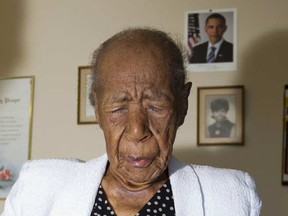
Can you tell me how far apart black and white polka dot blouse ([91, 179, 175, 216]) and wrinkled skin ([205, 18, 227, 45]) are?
84 cm

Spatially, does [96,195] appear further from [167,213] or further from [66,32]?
[66,32]

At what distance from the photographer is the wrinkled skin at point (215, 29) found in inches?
72.2

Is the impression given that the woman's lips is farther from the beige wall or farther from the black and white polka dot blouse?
the beige wall

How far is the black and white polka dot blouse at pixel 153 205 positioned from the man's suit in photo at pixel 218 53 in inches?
31.3

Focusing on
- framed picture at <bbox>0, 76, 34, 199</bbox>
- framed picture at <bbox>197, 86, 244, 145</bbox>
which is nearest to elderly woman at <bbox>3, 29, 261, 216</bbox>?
framed picture at <bbox>197, 86, 244, 145</bbox>

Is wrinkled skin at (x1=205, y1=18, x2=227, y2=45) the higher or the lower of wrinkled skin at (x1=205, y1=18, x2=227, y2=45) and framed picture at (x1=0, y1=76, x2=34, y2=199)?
the higher

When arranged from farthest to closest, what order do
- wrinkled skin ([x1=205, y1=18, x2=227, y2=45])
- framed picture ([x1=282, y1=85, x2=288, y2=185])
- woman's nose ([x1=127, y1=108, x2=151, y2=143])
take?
wrinkled skin ([x1=205, y1=18, x2=227, y2=45]), framed picture ([x1=282, y1=85, x2=288, y2=185]), woman's nose ([x1=127, y1=108, x2=151, y2=143])

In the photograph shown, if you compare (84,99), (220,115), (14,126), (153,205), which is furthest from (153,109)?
(14,126)

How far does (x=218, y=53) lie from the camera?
5.99 ft

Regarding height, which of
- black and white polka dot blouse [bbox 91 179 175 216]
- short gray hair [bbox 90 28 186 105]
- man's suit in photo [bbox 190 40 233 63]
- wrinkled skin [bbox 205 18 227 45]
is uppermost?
wrinkled skin [bbox 205 18 227 45]

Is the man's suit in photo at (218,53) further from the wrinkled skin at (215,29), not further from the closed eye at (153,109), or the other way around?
the closed eye at (153,109)

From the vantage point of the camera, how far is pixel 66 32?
6.54ft

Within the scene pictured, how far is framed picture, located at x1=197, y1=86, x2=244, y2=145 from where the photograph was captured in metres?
1.78

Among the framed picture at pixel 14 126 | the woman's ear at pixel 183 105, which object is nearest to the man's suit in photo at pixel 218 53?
the framed picture at pixel 14 126
